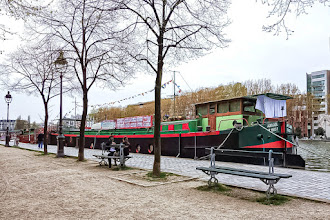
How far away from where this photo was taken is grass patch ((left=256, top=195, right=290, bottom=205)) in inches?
224

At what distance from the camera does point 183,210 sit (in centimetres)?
518

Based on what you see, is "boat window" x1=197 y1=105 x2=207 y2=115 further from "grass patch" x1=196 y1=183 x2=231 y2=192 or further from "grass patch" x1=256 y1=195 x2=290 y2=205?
"grass patch" x1=256 y1=195 x2=290 y2=205

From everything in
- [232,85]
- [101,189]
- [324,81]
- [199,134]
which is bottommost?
[101,189]

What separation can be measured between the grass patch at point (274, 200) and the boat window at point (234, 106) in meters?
9.86

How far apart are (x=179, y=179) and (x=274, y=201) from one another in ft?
11.1

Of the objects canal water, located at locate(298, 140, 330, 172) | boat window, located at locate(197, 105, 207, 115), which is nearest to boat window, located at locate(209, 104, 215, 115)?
boat window, located at locate(197, 105, 207, 115)

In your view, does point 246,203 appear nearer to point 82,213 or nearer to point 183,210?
point 183,210

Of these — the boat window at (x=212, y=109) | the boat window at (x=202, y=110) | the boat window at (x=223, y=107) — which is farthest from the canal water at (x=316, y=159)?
the boat window at (x=202, y=110)

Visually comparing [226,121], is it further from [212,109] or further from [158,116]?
[158,116]

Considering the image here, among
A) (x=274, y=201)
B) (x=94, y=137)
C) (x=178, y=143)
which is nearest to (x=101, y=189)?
(x=274, y=201)

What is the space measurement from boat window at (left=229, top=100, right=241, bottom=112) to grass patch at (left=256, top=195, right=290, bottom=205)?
388 inches

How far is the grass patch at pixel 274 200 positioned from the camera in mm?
5691

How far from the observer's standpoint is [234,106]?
51.9ft

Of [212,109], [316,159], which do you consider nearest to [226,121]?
[212,109]
